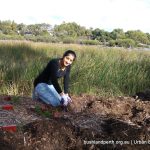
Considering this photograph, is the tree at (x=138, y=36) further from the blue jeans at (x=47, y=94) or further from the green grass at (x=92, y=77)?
the blue jeans at (x=47, y=94)

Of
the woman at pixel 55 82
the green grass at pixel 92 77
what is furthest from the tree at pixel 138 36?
the woman at pixel 55 82

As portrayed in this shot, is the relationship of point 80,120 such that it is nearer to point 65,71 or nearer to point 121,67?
point 65,71

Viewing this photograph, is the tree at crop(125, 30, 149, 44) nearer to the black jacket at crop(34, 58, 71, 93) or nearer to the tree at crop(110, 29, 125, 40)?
the tree at crop(110, 29, 125, 40)

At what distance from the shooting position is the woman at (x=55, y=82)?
7.57 meters

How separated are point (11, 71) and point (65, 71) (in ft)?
11.0

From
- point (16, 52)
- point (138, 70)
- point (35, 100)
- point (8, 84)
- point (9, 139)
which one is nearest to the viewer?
point (9, 139)

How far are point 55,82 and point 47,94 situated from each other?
34 cm

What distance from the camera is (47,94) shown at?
798cm

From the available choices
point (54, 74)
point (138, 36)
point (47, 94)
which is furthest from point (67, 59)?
point (138, 36)

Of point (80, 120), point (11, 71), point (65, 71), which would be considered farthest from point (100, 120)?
point (11, 71)

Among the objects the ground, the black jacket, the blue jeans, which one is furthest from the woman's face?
the ground

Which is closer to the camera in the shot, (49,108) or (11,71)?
(49,108)

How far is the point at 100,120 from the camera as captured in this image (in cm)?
646

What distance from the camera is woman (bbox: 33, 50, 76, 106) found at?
24.8 ft
